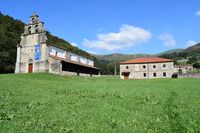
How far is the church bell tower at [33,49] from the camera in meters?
60.3

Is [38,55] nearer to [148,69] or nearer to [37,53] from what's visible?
[37,53]

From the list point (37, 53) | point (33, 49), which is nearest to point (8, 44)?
point (33, 49)

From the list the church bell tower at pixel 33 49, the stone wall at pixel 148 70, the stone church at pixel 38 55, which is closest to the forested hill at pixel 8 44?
the stone church at pixel 38 55

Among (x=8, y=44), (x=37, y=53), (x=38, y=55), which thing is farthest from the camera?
(x=8, y=44)

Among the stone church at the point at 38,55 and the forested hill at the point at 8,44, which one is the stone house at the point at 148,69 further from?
the stone church at the point at 38,55

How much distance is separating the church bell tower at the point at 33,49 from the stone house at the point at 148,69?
26252 millimetres

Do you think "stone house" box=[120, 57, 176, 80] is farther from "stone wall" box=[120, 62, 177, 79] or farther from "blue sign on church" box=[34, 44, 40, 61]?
"blue sign on church" box=[34, 44, 40, 61]

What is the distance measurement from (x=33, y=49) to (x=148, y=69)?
35.0 meters

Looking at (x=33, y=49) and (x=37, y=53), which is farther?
(x=33, y=49)

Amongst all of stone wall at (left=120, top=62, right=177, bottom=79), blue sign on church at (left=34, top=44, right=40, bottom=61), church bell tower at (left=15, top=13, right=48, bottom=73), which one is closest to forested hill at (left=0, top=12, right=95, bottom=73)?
church bell tower at (left=15, top=13, right=48, bottom=73)

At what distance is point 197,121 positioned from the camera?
10.4 m

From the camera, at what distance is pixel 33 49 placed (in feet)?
204

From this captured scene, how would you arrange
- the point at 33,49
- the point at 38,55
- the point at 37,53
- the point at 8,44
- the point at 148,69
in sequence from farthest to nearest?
the point at 8,44 → the point at 148,69 → the point at 33,49 → the point at 37,53 → the point at 38,55

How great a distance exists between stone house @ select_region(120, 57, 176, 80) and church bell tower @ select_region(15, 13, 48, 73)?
26.3m
